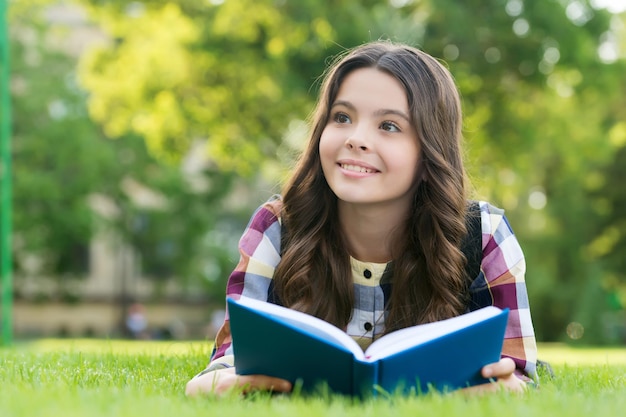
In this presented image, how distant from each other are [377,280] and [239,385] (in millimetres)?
1003

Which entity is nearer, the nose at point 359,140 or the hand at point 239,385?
A: the hand at point 239,385

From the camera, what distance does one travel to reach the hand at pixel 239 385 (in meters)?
2.80

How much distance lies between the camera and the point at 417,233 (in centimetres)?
362

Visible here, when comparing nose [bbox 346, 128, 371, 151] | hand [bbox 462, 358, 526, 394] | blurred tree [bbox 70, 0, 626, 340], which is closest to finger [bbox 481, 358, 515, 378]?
hand [bbox 462, 358, 526, 394]

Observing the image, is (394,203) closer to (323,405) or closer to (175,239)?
(323,405)

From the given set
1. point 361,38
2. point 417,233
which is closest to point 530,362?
point 417,233

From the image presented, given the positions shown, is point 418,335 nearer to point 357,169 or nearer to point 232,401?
point 232,401

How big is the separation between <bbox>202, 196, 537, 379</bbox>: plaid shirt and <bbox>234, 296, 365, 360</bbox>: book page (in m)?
0.73

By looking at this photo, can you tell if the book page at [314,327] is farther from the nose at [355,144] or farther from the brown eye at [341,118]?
the brown eye at [341,118]

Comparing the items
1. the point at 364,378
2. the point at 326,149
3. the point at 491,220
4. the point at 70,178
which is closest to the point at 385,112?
the point at 326,149

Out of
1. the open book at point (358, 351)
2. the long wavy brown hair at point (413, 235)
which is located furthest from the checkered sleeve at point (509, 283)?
the open book at point (358, 351)

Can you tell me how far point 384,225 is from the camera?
3.69m

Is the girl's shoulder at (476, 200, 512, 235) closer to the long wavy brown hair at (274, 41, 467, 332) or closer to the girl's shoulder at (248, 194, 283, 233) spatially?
the long wavy brown hair at (274, 41, 467, 332)

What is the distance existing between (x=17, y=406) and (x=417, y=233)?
184cm
